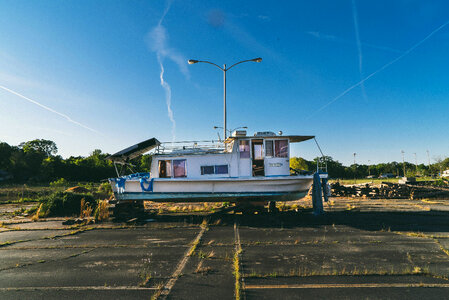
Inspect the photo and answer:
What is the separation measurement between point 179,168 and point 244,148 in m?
3.62

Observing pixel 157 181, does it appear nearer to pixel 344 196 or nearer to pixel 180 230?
pixel 180 230

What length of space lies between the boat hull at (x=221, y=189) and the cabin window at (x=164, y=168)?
2.11 feet

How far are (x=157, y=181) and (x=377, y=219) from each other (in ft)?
34.5

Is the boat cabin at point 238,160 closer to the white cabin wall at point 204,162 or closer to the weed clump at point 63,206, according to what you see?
the white cabin wall at point 204,162

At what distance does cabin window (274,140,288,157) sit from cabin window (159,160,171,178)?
5.69 meters

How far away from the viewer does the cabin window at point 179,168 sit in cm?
1216

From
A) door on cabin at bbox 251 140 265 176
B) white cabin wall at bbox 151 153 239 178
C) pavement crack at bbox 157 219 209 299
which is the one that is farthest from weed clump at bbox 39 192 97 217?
door on cabin at bbox 251 140 265 176

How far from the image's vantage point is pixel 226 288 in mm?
4184

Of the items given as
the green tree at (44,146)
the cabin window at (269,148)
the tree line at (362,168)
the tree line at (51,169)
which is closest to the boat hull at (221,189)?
the cabin window at (269,148)

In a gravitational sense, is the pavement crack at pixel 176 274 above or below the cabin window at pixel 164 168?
below

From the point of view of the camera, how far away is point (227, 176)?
1176 cm

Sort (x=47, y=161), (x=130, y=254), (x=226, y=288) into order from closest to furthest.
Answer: (x=226, y=288)
(x=130, y=254)
(x=47, y=161)

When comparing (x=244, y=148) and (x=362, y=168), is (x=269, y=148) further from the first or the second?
(x=362, y=168)

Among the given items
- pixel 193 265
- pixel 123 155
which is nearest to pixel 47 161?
pixel 123 155
